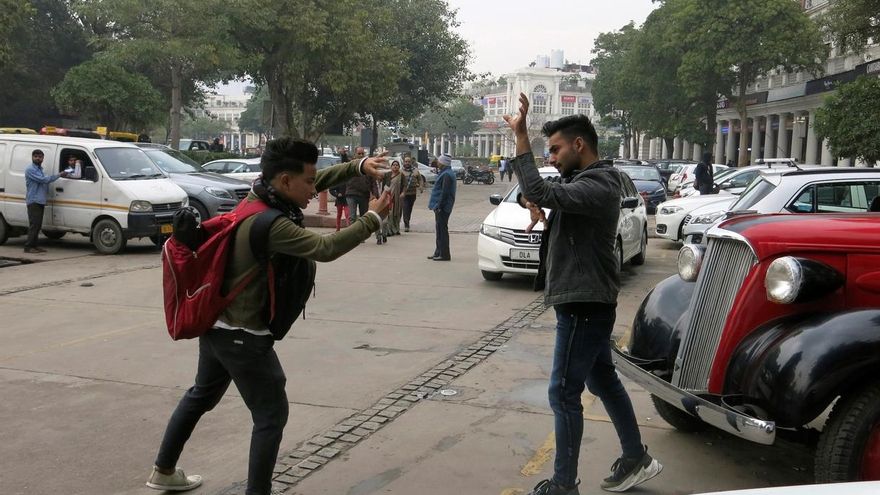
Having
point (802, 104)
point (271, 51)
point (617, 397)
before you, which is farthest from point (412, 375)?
point (802, 104)

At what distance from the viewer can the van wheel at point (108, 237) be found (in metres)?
14.4

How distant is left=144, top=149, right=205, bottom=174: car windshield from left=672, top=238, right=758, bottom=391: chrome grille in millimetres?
14217

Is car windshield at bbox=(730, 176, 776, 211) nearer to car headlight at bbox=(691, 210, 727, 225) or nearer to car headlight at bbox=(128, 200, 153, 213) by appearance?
car headlight at bbox=(691, 210, 727, 225)

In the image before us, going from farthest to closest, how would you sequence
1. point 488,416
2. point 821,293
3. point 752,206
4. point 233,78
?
point 233,78 < point 752,206 < point 488,416 < point 821,293

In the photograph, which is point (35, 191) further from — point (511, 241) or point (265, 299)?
point (265, 299)

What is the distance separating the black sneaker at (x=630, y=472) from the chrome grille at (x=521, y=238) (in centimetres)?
678

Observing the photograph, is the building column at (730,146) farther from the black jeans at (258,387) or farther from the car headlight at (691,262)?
the black jeans at (258,387)

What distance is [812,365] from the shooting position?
12.6 ft

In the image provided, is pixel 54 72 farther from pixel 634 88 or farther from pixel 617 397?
pixel 617 397

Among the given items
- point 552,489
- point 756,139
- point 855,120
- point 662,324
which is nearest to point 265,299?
point 552,489

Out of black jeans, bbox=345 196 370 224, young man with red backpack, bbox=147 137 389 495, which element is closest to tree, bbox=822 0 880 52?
black jeans, bbox=345 196 370 224

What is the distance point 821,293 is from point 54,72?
44697mm

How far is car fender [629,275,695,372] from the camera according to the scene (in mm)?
4895

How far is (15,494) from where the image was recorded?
4.40 meters
